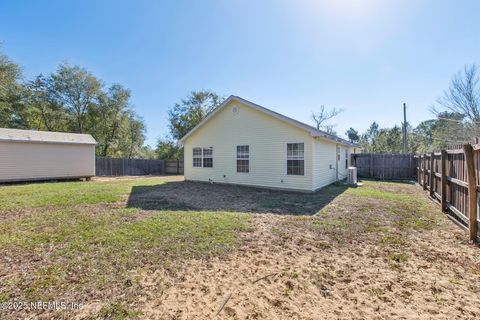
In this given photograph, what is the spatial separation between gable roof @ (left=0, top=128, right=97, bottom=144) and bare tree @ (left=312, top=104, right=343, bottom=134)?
1152 inches

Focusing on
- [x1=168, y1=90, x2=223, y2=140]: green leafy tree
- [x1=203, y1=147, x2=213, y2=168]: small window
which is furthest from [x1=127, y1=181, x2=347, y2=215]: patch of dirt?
[x1=168, y1=90, x2=223, y2=140]: green leafy tree

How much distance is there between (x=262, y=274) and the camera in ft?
10.5

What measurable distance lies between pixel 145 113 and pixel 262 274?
32146 millimetres

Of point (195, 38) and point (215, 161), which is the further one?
point (215, 161)

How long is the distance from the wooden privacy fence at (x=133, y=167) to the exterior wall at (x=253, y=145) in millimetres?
10856

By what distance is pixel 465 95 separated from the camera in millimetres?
19719

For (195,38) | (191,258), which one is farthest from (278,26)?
(191,258)

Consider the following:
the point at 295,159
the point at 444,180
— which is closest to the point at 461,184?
the point at 444,180

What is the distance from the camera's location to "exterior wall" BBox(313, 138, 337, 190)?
33.9 ft

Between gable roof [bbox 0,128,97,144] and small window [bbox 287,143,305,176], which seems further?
gable roof [bbox 0,128,97,144]

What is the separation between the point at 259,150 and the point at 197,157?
4.53m

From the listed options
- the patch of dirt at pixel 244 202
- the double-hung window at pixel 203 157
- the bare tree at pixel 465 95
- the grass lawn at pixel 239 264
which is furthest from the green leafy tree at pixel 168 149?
the bare tree at pixel 465 95

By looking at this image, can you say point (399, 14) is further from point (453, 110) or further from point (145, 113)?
point (145, 113)

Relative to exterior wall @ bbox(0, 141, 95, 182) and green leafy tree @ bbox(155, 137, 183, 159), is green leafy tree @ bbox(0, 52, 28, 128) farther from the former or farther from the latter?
green leafy tree @ bbox(155, 137, 183, 159)
